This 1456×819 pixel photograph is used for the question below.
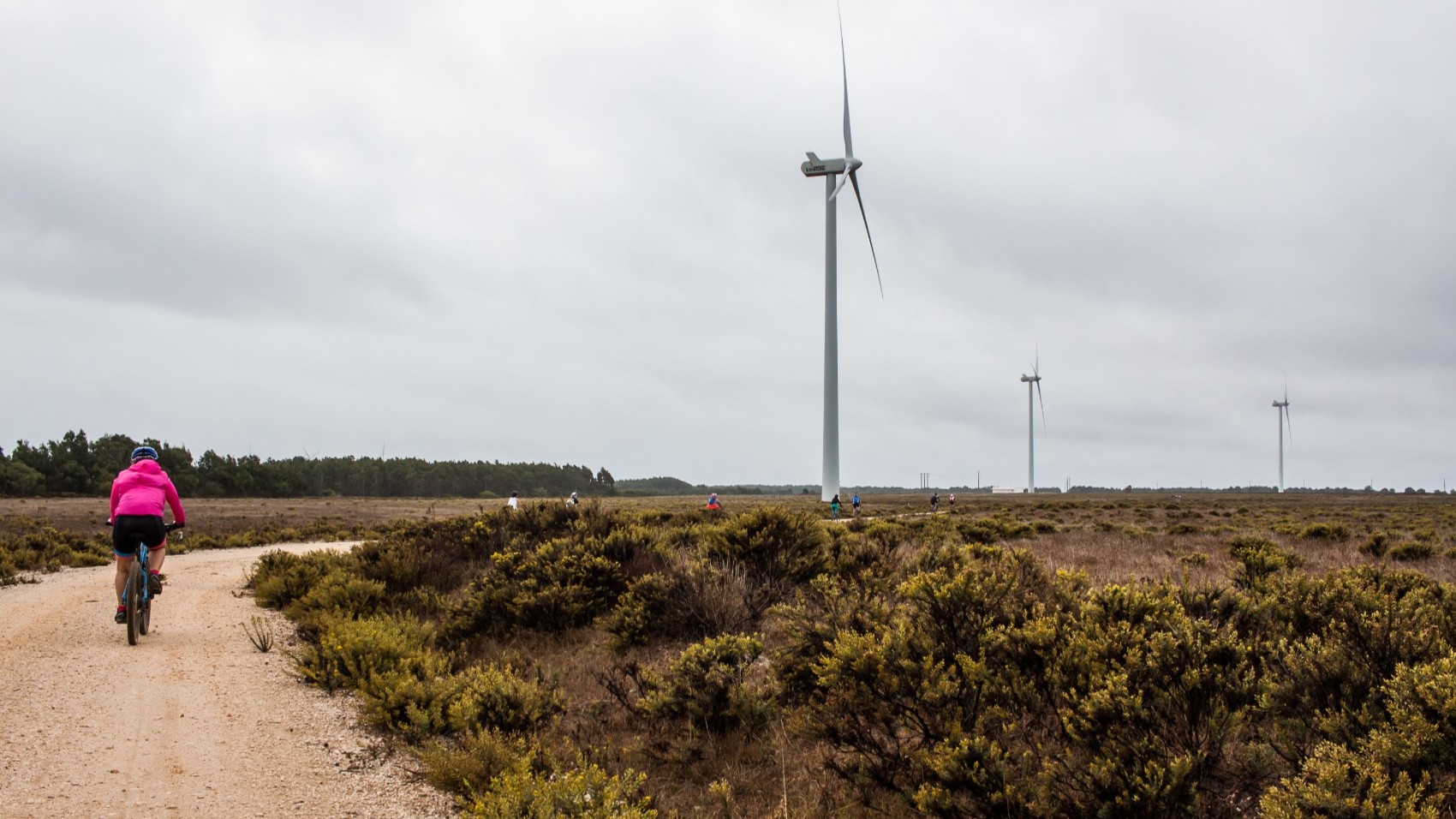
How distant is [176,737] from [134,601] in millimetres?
4110

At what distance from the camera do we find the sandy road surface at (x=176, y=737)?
210 inches

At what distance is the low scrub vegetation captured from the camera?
14.2ft

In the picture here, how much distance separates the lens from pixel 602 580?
39.3 ft

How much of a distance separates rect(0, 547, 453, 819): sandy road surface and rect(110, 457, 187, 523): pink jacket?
1.59 metres

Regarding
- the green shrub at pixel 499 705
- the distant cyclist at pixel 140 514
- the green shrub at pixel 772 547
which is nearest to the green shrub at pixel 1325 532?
the green shrub at pixel 772 547

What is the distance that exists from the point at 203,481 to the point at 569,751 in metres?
122

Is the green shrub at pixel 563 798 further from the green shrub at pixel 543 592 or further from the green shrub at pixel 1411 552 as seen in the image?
the green shrub at pixel 1411 552

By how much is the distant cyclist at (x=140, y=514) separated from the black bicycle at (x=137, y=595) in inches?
2.1

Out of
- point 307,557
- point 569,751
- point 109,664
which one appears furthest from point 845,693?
point 307,557

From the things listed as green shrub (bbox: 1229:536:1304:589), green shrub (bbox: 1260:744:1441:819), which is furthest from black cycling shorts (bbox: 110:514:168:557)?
green shrub (bbox: 1229:536:1304:589)

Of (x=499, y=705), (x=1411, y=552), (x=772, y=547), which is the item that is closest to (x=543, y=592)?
(x=772, y=547)

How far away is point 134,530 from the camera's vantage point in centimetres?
980

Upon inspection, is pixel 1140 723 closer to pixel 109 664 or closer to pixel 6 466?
pixel 109 664

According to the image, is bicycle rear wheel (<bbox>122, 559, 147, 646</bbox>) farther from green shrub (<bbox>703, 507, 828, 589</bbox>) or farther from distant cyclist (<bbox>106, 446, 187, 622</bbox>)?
green shrub (<bbox>703, 507, 828, 589</bbox>)
